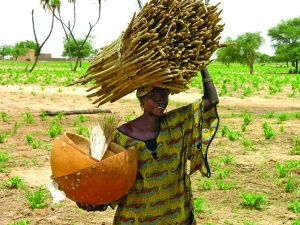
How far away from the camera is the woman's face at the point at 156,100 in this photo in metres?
2.37

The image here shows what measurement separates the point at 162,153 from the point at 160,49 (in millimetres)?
621

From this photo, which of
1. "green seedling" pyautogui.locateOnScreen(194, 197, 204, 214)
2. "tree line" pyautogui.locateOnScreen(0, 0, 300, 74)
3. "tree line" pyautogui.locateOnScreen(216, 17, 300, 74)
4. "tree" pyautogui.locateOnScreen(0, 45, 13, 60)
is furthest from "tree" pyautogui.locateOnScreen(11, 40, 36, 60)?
"green seedling" pyautogui.locateOnScreen(194, 197, 204, 214)

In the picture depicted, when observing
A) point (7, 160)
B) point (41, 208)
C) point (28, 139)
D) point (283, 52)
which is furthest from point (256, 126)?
point (283, 52)

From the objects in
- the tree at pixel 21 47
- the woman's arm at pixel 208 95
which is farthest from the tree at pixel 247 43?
the tree at pixel 21 47

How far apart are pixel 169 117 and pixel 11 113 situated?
992 cm

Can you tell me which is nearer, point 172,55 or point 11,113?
point 172,55

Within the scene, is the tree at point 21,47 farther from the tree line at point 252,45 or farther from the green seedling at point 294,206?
the green seedling at point 294,206

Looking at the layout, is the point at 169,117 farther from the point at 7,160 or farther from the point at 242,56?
the point at 242,56

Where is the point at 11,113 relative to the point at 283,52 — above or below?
below

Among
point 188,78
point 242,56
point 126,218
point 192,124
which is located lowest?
point 126,218

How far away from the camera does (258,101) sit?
51.6 feet

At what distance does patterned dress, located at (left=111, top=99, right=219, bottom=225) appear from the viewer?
2457 millimetres

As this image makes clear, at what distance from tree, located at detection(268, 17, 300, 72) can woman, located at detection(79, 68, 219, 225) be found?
59.3 metres

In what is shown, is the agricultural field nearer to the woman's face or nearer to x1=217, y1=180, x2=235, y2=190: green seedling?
x1=217, y1=180, x2=235, y2=190: green seedling
